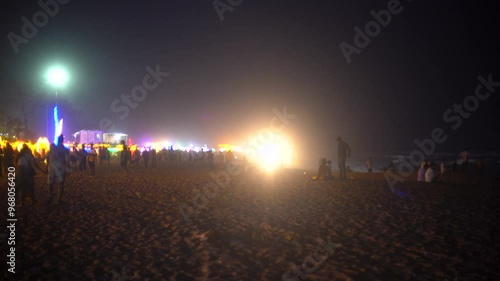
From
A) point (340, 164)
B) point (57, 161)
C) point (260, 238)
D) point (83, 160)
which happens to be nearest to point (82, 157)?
point (83, 160)

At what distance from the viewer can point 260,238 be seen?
22.0 feet

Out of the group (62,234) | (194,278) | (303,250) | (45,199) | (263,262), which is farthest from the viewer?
(45,199)

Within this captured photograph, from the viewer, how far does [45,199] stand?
11.0 metres

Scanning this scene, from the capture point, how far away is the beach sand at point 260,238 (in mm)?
4957

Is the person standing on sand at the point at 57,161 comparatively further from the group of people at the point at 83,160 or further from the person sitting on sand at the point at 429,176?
the person sitting on sand at the point at 429,176

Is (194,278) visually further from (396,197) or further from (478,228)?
(396,197)

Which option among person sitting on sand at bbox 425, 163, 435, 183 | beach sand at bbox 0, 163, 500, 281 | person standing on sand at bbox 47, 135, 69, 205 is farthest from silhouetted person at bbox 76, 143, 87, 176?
person sitting on sand at bbox 425, 163, 435, 183

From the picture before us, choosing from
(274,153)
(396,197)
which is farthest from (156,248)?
(274,153)

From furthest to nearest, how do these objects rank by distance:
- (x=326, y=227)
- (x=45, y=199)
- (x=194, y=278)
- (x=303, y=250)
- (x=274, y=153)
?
(x=274, y=153) < (x=45, y=199) < (x=326, y=227) < (x=303, y=250) < (x=194, y=278)

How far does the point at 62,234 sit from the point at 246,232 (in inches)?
162

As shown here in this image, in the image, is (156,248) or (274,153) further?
(274,153)

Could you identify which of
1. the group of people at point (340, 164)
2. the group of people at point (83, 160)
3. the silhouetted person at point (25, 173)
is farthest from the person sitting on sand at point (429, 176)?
the group of people at point (83, 160)

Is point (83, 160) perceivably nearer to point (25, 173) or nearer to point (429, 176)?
point (25, 173)

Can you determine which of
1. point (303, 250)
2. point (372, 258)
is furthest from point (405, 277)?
point (303, 250)
